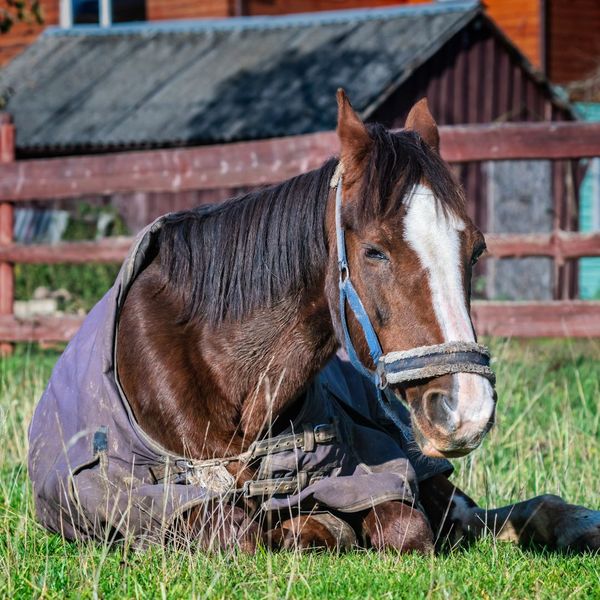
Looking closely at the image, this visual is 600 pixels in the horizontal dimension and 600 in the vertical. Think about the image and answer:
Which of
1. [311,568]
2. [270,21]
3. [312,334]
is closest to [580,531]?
[311,568]

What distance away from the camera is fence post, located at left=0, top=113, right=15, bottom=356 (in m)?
8.89

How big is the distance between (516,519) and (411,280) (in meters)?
1.16

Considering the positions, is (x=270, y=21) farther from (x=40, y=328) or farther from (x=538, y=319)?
(x=538, y=319)

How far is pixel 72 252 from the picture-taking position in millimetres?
8680

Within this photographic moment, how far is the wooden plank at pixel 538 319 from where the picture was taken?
7105 millimetres

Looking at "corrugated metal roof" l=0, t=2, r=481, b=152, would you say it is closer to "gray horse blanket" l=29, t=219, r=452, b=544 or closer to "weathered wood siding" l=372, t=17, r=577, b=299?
"weathered wood siding" l=372, t=17, r=577, b=299

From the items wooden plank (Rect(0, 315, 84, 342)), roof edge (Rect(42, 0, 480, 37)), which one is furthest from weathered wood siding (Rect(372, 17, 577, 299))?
wooden plank (Rect(0, 315, 84, 342))

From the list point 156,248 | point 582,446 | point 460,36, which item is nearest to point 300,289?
point 156,248

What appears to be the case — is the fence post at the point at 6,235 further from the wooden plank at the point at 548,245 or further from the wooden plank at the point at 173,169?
the wooden plank at the point at 548,245

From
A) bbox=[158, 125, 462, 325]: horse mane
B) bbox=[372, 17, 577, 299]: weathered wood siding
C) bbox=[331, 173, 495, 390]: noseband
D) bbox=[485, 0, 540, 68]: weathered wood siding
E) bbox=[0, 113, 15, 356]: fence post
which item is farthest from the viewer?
bbox=[485, 0, 540, 68]: weathered wood siding

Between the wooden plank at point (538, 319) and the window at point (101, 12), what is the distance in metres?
15.9

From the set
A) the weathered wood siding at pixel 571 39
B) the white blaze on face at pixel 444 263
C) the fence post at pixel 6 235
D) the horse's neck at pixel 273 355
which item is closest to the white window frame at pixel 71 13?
the weathered wood siding at pixel 571 39

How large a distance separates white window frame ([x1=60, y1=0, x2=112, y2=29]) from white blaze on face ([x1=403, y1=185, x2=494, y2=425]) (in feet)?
65.1

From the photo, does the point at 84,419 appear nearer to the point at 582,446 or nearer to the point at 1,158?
the point at 582,446
